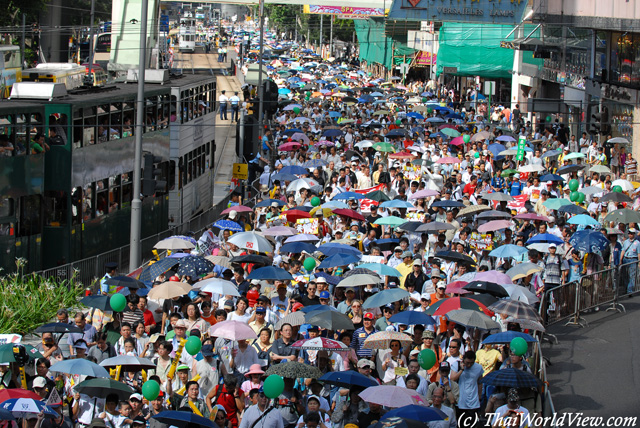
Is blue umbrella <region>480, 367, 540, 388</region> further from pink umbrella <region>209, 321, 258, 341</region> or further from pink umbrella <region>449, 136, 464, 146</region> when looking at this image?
pink umbrella <region>449, 136, 464, 146</region>

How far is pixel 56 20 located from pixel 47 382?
72790 mm

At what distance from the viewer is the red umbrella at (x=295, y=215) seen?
20.4m

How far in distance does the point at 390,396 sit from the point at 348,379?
724 millimetres

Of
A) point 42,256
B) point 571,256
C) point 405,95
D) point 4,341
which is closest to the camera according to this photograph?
point 4,341

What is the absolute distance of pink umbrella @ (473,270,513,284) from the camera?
1488cm

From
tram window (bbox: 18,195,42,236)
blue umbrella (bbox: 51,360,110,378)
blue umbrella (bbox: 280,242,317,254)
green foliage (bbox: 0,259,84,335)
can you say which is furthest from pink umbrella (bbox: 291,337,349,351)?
tram window (bbox: 18,195,42,236)

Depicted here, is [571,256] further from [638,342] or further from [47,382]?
[47,382]

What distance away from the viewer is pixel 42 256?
67.1ft

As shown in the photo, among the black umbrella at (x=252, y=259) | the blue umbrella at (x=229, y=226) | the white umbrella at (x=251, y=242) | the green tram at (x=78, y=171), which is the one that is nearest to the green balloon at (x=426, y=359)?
the black umbrella at (x=252, y=259)

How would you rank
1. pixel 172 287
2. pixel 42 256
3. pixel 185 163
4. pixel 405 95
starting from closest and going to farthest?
pixel 172 287 → pixel 42 256 → pixel 185 163 → pixel 405 95

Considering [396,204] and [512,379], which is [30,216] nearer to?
[396,204]

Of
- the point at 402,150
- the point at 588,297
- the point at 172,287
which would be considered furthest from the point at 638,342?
the point at 402,150

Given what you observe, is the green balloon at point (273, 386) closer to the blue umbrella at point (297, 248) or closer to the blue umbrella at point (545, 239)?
the blue umbrella at point (297, 248)

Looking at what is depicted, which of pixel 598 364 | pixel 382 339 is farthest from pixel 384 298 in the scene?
pixel 598 364
